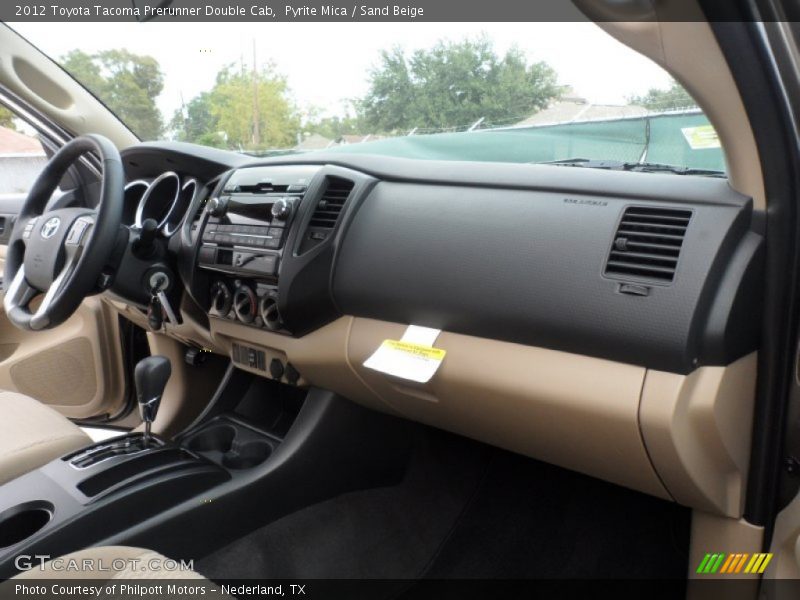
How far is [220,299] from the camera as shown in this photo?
1.90 meters

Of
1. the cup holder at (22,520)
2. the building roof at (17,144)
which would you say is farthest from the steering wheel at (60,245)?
the building roof at (17,144)

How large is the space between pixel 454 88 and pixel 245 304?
76 centimetres

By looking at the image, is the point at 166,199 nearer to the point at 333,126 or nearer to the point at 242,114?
the point at 242,114

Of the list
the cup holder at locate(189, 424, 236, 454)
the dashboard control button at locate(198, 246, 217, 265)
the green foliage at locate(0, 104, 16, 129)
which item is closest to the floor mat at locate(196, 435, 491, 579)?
the cup holder at locate(189, 424, 236, 454)

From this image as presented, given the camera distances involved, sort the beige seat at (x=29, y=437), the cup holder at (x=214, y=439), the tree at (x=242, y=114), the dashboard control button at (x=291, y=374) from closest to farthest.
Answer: the beige seat at (x=29, y=437), the dashboard control button at (x=291, y=374), the cup holder at (x=214, y=439), the tree at (x=242, y=114)

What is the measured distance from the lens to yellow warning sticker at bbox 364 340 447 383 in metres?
1.39

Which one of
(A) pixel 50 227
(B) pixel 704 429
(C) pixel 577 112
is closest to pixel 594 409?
(B) pixel 704 429

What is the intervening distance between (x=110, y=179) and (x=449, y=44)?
89cm

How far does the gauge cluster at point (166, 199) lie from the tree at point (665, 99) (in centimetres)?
127

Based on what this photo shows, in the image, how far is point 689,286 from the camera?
1.08 m

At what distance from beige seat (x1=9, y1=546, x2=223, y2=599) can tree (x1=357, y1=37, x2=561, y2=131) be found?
1.21 meters

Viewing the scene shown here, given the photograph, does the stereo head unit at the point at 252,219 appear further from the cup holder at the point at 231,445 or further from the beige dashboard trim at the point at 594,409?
the cup holder at the point at 231,445

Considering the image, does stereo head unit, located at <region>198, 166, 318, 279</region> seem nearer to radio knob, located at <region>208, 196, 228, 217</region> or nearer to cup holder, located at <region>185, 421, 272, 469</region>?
radio knob, located at <region>208, 196, 228, 217</region>

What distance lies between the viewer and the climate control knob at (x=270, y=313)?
171 centimetres
